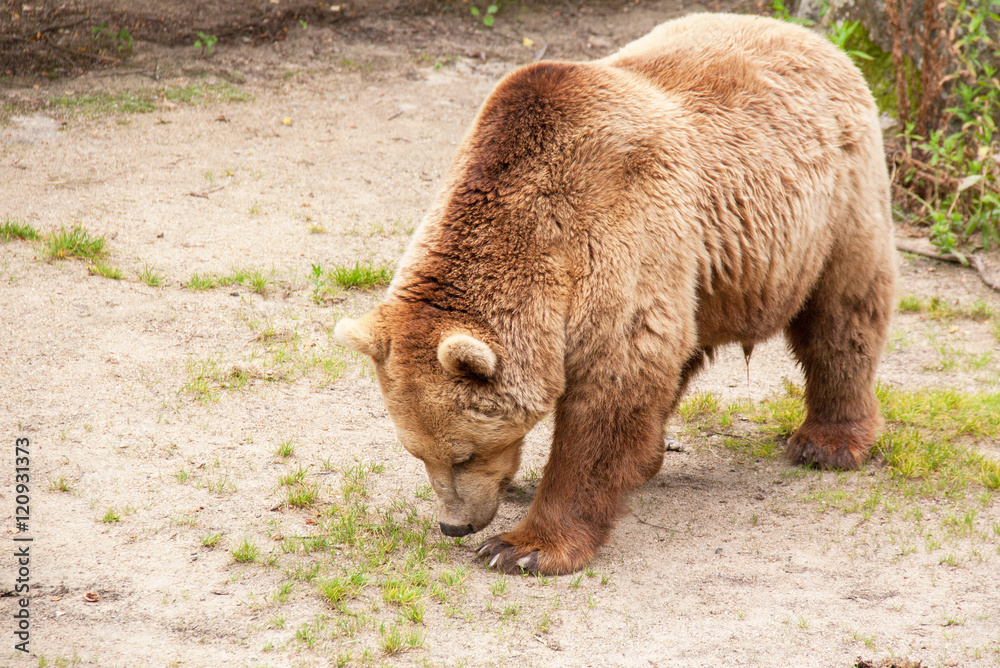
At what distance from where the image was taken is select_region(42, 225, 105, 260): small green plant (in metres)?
6.49

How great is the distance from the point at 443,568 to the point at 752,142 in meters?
2.49

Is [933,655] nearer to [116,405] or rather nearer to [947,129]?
[116,405]

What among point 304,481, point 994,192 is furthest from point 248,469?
point 994,192

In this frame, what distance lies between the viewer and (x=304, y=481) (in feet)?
15.9

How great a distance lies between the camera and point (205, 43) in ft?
36.2

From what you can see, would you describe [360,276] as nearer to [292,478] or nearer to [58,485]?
[292,478]

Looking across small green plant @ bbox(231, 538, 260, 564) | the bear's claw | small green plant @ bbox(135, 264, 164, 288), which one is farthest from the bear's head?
small green plant @ bbox(135, 264, 164, 288)

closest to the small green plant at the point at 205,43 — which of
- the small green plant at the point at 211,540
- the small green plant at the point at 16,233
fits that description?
the small green plant at the point at 16,233

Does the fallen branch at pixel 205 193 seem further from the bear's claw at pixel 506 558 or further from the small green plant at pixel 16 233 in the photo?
the bear's claw at pixel 506 558

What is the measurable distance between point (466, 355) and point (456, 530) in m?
1.01

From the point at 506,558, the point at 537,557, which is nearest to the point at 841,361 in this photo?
the point at 537,557

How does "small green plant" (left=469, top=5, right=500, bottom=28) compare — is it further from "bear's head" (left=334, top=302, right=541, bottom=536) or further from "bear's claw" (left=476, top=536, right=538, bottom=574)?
"bear's claw" (left=476, top=536, right=538, bottom=574)

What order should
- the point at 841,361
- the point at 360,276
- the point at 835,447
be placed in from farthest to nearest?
the point at 360,276, the point at 835,447, the point at 841,361

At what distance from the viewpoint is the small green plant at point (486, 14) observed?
41.7 feet
